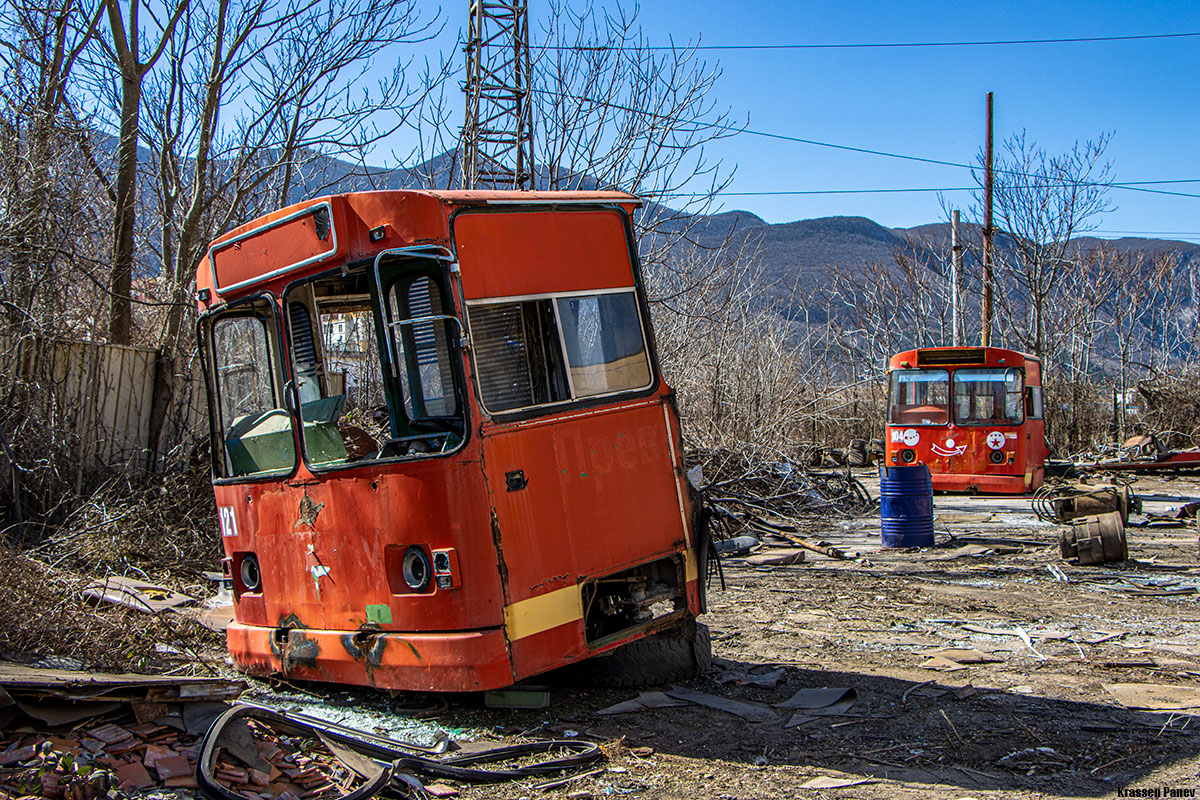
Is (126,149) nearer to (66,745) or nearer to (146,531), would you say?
(146,531)

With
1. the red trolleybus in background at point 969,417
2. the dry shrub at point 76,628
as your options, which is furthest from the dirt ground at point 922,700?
the red trolleybus in background at point 969,417

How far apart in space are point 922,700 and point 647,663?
163 cm

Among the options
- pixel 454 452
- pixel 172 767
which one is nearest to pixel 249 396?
pixel 454 452

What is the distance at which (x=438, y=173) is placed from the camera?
14.9 m

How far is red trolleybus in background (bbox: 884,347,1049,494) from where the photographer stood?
1781cm

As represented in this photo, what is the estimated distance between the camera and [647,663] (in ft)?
19.6

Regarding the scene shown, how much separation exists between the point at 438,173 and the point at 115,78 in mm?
4586

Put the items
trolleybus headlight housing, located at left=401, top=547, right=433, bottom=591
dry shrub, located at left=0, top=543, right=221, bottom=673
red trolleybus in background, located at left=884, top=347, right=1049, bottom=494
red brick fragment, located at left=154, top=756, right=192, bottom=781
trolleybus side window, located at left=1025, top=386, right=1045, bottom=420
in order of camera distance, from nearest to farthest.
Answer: red brick fragment, located at left=154, top=756, right=192, bottom=781 → trolleybus headlight housing, located at left=401, top=547, right=433, bottom=591 → dry shrub, located at left=0, top=543, right=221, bottom=673 → red trolleybus in background, located at left=884, top=347, right=1049, bottom=494 → trolleybus side window, located at left=1025, top=386, right=1045, bottom=420

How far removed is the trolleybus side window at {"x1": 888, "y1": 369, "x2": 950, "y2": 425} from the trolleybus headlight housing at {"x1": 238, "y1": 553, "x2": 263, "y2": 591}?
1473 cm

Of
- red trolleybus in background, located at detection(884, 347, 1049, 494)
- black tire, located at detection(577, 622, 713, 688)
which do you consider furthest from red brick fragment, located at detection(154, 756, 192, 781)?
red trolleybus in background, located at detection(884, 347, 1049, 494)

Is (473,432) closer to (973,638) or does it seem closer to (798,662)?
(798,662)

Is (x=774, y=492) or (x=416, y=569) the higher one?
(x=416, y=569)

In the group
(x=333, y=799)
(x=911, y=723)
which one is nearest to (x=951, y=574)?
(x=911, y=723)

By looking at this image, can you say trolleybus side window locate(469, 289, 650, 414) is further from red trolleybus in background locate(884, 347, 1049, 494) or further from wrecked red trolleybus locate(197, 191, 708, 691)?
red trolleybus in background locate(884, 347, 1049, 494)
